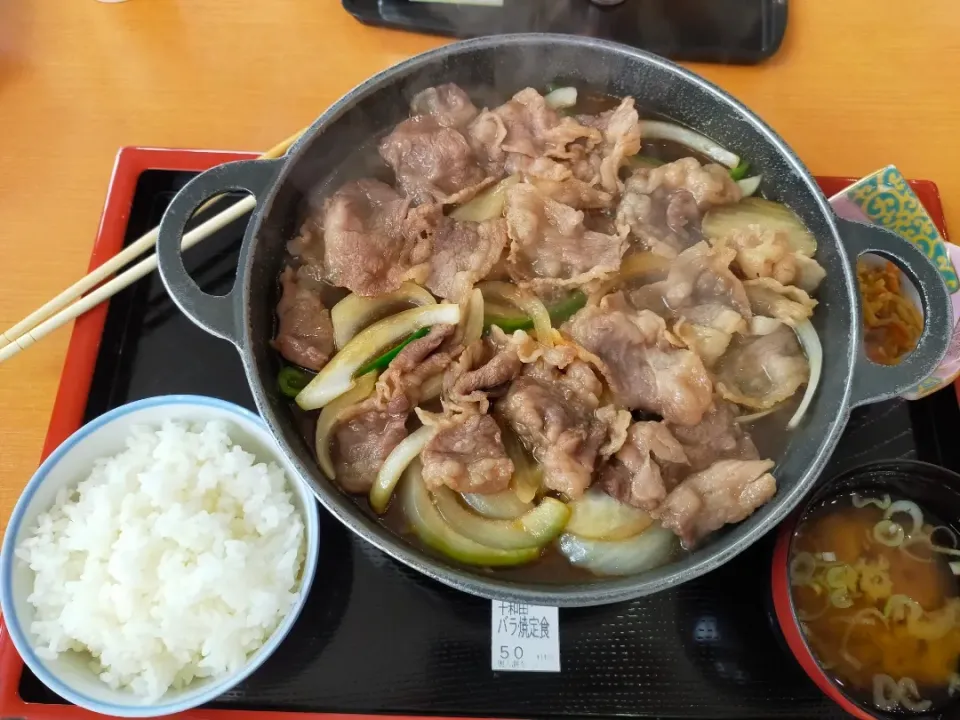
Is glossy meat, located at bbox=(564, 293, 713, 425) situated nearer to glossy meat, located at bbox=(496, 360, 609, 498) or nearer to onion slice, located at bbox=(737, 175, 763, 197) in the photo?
glossy meat, located at bbox=(496, 360, 609, 498)

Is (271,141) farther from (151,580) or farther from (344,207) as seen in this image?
(151,580)

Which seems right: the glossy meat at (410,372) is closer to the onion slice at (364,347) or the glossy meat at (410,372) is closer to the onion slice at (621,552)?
the onion slice at (364,347)

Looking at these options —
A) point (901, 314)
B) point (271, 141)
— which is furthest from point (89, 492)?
point (901, 314)

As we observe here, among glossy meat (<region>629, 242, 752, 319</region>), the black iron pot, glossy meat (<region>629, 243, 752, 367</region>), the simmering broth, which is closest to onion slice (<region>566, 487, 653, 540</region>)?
the simmering broth

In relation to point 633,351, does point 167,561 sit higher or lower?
lower

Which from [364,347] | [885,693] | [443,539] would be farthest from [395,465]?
[885,693]

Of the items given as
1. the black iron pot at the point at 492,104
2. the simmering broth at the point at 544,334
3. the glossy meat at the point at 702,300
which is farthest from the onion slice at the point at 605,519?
the glossy meat at the point at 702,300

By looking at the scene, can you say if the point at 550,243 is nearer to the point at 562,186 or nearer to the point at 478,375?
the point at 562,186
